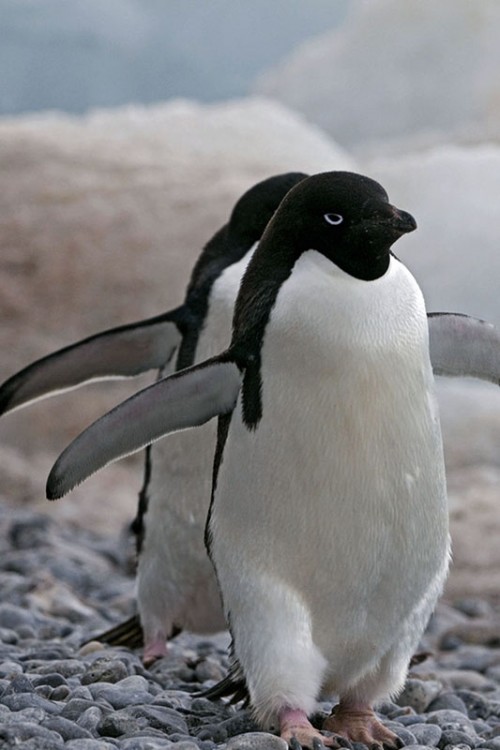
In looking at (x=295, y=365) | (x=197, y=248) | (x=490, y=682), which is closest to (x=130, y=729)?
(x=295, y=365)

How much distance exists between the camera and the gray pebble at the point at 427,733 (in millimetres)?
2504

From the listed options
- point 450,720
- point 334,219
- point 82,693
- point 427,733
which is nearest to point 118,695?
point 82,693

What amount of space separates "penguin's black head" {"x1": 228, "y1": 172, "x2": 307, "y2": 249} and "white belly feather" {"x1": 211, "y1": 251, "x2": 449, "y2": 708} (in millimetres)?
983

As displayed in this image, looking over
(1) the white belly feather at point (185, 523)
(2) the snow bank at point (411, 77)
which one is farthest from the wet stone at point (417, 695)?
(2) the snow bank at point (411, 77)

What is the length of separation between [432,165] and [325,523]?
348 inches

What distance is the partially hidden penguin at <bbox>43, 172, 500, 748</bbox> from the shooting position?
225 cm

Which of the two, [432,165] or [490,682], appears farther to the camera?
[432,165]

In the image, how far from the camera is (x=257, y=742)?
7.01ft

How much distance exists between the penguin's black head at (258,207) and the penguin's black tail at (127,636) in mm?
1017

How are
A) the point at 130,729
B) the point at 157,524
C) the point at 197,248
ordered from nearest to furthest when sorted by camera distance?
the point at 130,729
the point at 157,524
the point at 197,248

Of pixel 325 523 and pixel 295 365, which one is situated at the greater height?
pixel 295 365

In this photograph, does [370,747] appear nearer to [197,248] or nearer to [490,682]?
[490,682]

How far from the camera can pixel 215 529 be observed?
94.0 inches

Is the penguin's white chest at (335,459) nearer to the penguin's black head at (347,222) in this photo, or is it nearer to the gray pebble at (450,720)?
the penguin's black head at (347,222)
